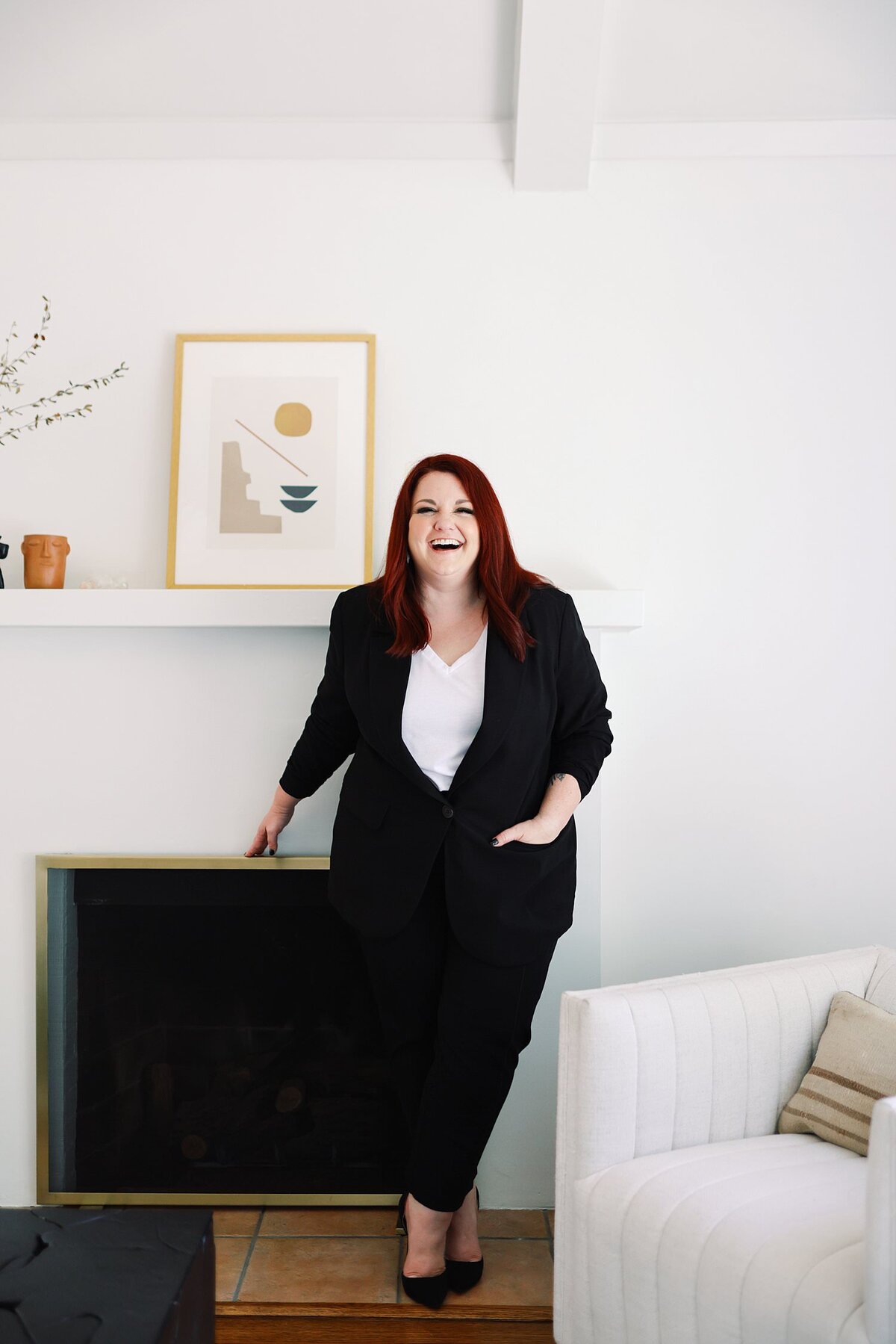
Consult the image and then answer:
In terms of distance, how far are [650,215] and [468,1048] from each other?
73.1 inches

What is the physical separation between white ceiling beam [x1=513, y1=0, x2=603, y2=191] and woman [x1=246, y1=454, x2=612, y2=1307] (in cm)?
84

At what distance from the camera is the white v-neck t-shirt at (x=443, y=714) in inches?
68.6

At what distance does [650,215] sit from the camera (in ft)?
7.19

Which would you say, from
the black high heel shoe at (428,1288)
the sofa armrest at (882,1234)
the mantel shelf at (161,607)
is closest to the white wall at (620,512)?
the mantel shelf at (161,607)

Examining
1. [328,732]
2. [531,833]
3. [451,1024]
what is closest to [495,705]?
[531,833]

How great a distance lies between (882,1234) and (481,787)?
0.87 metres

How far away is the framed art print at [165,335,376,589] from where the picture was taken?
2.14 meters

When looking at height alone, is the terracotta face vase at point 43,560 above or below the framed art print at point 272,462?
below

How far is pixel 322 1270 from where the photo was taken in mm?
1886

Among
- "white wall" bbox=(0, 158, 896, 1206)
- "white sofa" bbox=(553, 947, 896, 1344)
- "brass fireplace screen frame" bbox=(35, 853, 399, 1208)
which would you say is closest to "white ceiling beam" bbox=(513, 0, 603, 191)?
"white wall" bbox=(0, 158, 896, 1206)

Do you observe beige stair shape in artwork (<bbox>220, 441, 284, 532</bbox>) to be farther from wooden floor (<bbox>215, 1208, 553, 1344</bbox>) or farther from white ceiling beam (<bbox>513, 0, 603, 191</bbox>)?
wooden floor (<bbox>215, 1208, 553, 1344</bbox>)

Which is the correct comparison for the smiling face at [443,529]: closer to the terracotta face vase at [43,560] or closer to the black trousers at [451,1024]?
the black trousers at [451,1024]

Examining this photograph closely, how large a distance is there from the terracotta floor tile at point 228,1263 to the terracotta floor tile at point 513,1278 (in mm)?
335

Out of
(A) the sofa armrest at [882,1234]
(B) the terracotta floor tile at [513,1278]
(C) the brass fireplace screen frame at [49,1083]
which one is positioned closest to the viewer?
(A) the sofa armrest at [882,1234]
